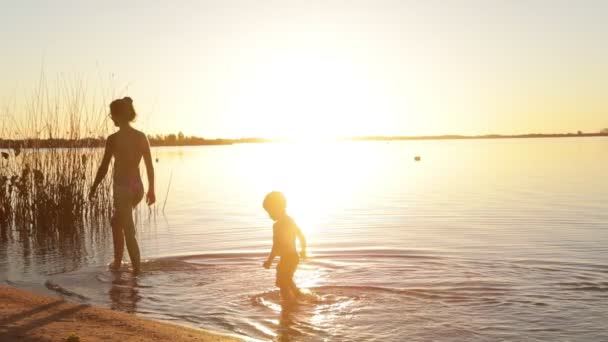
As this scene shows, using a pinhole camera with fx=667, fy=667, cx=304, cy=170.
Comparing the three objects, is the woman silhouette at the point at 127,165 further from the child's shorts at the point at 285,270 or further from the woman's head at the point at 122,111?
the child's shorts at the point at 285,270

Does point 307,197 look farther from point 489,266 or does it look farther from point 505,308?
point 505,308

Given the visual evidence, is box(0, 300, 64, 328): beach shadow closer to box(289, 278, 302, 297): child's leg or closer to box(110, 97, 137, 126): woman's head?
box(289, 278, 302, 297): child's leg

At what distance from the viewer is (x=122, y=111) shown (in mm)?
9719

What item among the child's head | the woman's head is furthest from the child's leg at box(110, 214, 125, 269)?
the child's head

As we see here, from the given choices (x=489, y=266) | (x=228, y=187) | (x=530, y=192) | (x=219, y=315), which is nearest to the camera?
(x=219, y=315)

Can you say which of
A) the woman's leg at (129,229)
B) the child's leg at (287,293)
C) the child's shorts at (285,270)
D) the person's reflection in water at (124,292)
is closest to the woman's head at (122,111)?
the woman's leg at (129,229)

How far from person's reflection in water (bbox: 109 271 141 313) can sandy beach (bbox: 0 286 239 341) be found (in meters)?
0.75

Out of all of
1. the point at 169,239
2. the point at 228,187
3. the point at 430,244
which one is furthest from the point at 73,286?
the point at 228,187

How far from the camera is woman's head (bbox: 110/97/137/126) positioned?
968 cm

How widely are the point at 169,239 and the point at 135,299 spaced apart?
6836mm

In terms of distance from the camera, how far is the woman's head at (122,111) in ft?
31.8

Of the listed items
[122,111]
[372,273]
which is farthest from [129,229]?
[372,273]

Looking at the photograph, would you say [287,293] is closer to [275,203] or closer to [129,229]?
[275,203]

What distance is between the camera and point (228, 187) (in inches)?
1336
